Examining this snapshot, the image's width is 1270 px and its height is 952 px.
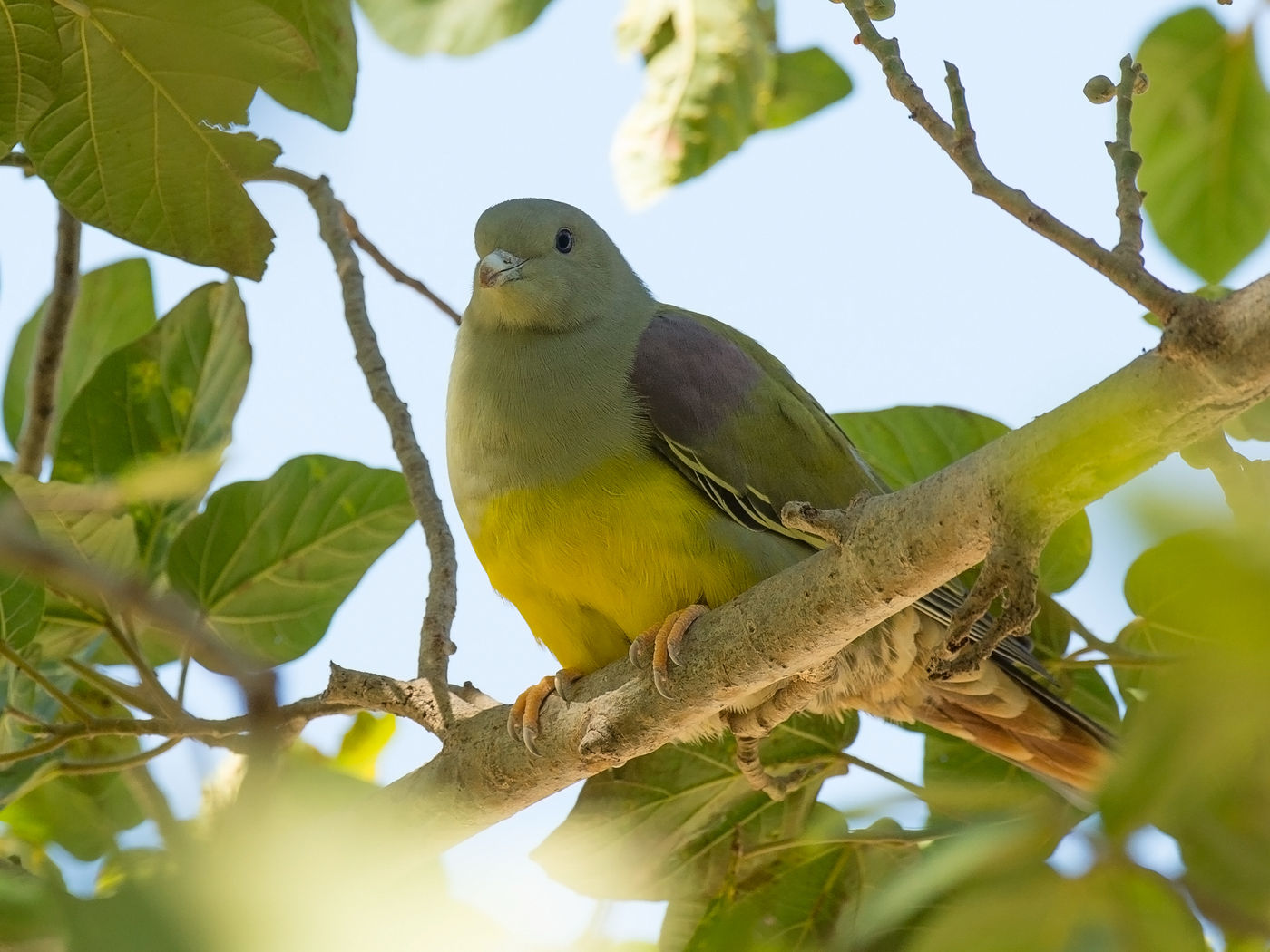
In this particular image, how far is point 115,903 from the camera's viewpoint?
0.64m

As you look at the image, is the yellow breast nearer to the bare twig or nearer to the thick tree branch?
the thick tree branch

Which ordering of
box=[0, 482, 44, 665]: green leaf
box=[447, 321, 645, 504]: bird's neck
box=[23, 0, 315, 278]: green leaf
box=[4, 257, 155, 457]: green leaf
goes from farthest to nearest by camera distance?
box=[4, 257, 155, 457]: green leaf
box=[447, 321, 645, 504]: bird's neck
box=[0, 482, 44, 665]: green leaf
box=[23, 0, 315, 278]: green leaf

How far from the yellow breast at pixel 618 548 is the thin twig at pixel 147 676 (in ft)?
2.44

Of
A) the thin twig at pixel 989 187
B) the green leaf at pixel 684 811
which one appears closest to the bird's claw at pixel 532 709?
the green leaf at pixel 684 811

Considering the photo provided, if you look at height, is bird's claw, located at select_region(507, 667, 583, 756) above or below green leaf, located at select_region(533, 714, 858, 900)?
above

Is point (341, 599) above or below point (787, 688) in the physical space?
above

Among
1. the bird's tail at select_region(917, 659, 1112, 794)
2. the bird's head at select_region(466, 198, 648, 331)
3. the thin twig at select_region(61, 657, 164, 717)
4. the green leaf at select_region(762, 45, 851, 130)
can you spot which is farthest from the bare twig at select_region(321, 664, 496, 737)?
the green leaf at select_region(762, 45, 851, 130)

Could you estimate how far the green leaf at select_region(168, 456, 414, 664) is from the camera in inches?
123

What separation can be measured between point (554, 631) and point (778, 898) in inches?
29.9

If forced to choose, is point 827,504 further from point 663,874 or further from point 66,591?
point 66,591

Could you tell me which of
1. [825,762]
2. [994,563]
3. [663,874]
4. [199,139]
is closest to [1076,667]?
[825,762]

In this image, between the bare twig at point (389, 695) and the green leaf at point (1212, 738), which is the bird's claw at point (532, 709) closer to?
the bare twig at point (389, 695)

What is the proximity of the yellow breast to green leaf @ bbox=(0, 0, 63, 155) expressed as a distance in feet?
3.93

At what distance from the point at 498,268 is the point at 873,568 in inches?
69.2
